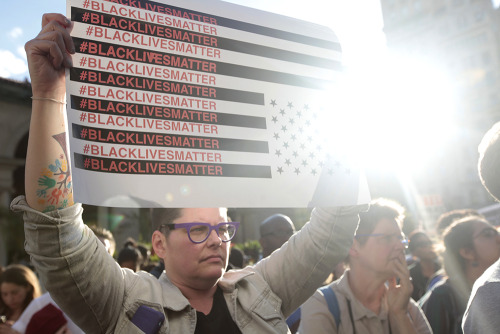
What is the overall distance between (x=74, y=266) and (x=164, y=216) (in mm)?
529

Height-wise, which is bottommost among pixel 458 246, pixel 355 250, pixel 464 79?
pixel 458 246

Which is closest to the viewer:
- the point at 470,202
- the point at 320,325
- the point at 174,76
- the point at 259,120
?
the point at 174,76

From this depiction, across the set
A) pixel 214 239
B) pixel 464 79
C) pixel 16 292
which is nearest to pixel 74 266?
pixel 214 239

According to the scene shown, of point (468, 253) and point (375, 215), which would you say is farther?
point (468, 253)

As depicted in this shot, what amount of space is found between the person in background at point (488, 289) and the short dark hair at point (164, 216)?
1.26m

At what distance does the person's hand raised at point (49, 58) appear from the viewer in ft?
4.88

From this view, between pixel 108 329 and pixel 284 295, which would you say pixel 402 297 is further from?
pixel 108 329

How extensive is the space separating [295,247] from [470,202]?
174 ft

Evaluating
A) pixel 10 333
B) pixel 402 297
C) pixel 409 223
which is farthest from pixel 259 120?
pixel 409 223

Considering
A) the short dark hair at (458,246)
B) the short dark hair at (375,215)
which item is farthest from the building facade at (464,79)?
the short dark hair at (375,215)

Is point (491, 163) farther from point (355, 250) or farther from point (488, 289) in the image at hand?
point (355, 250)

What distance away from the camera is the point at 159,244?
1998mm

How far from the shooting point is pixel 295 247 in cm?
207

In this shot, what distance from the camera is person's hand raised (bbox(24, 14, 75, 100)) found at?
1487 mm
